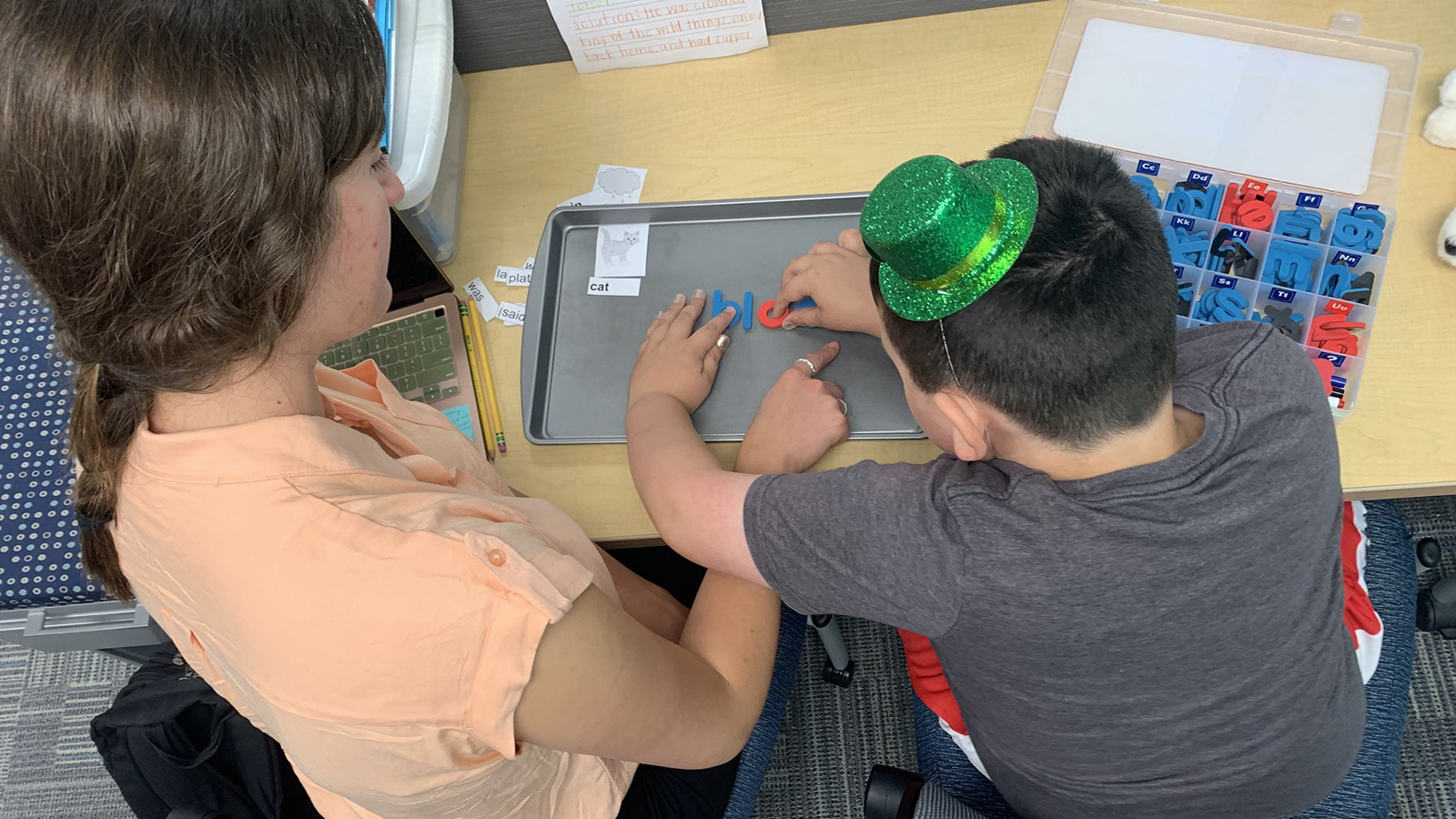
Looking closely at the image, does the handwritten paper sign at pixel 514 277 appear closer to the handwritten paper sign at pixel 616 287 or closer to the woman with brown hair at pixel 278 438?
the handwritten paper sign at pixel 616 287

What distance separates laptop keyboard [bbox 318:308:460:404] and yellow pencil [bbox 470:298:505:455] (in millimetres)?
35

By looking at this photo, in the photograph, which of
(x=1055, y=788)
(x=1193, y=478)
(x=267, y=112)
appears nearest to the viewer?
(x=267, y=112)

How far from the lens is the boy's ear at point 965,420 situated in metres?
0.72

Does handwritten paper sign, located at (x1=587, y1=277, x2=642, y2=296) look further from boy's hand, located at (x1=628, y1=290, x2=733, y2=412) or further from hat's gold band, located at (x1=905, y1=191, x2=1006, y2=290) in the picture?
hat's gold band, located at (x1=905, y1=191, x2=1006, y2=290)

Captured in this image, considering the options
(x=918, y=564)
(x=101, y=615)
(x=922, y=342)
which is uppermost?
(x=922, y=342)

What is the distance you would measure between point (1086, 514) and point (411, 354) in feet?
2.54

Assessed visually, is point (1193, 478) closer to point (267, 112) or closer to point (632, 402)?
point (632, 402)

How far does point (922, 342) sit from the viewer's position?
0.72 m

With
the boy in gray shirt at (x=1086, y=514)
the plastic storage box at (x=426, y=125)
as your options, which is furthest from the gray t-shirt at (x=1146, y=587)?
the plastic storage box at (x=426, y=125)

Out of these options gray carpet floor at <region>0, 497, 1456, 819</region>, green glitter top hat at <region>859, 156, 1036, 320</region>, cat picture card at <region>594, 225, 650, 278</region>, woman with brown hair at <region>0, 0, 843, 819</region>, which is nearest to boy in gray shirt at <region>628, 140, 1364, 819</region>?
green glitter top hat at <region>859, 156, 1036, 320</region>

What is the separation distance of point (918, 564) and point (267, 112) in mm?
581

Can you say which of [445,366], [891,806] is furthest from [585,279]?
[891,806]

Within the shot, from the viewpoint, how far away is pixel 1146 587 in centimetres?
67

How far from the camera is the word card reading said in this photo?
106cm
